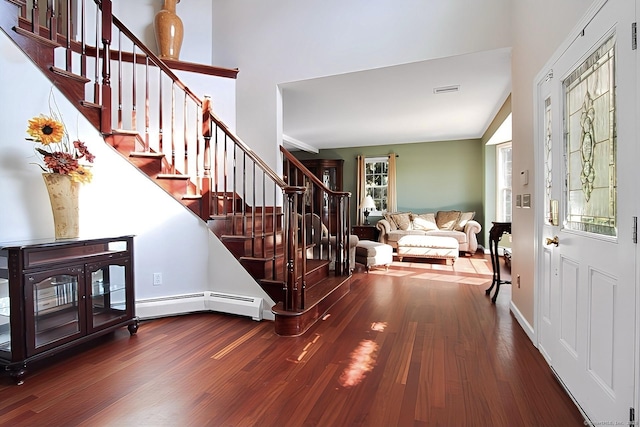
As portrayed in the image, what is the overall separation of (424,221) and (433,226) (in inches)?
8.8

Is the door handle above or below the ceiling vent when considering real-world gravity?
below

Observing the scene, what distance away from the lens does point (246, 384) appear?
6.13ft

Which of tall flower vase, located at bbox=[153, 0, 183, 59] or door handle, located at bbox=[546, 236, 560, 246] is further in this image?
tall flower vase, located at bbox=[153, 0, 183, 59]

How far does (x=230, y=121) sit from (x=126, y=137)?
5.03ft

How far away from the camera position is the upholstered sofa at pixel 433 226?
6367 millimetres

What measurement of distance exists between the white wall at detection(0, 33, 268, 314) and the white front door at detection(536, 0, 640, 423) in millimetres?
2345

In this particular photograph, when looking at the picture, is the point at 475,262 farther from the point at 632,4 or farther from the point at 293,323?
the point at 632,4

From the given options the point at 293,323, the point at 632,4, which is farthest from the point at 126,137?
the point at 632,4

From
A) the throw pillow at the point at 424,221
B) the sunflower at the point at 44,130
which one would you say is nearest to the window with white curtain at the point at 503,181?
the throw pillow at the point at 424,221

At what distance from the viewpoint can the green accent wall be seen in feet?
23.5

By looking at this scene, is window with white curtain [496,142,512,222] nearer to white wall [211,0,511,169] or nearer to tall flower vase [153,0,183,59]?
white wall [211,0,511,169]

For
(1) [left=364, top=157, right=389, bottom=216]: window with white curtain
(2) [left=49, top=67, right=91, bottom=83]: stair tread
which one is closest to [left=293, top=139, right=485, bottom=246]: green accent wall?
(1) [left=364, top=157, right=389, bottom=216]: window with white curtain

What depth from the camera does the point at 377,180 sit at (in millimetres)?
8031

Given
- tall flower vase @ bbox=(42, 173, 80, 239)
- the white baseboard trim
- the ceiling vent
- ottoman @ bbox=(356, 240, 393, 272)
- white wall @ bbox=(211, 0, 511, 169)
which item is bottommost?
the white baseboard trim
